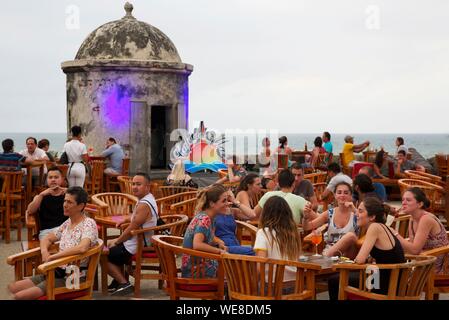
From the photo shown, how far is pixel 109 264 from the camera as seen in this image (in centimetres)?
898

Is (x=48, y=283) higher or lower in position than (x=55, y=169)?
lower

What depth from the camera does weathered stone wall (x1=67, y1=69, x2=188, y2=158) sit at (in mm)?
19391

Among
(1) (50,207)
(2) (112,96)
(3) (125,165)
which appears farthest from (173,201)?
(2) (112,96)

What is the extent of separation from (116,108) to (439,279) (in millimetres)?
12874

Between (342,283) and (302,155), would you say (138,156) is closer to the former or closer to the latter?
(302,155)

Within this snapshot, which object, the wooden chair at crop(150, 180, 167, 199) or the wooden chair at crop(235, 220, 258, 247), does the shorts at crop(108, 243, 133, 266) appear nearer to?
the wooden chair at crop(235, 220, 258, 247)

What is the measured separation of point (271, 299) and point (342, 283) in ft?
1.98

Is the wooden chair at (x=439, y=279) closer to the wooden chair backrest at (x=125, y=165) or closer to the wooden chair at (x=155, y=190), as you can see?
the wooden chair at (x=155, y=190)

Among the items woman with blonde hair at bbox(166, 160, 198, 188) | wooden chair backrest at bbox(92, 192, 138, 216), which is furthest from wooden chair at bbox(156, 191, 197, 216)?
woman with blonde hair at bbox(166, 160, 198, 188)

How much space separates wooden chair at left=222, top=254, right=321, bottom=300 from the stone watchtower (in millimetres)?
12928

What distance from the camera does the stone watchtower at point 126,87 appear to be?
63.6 ft
